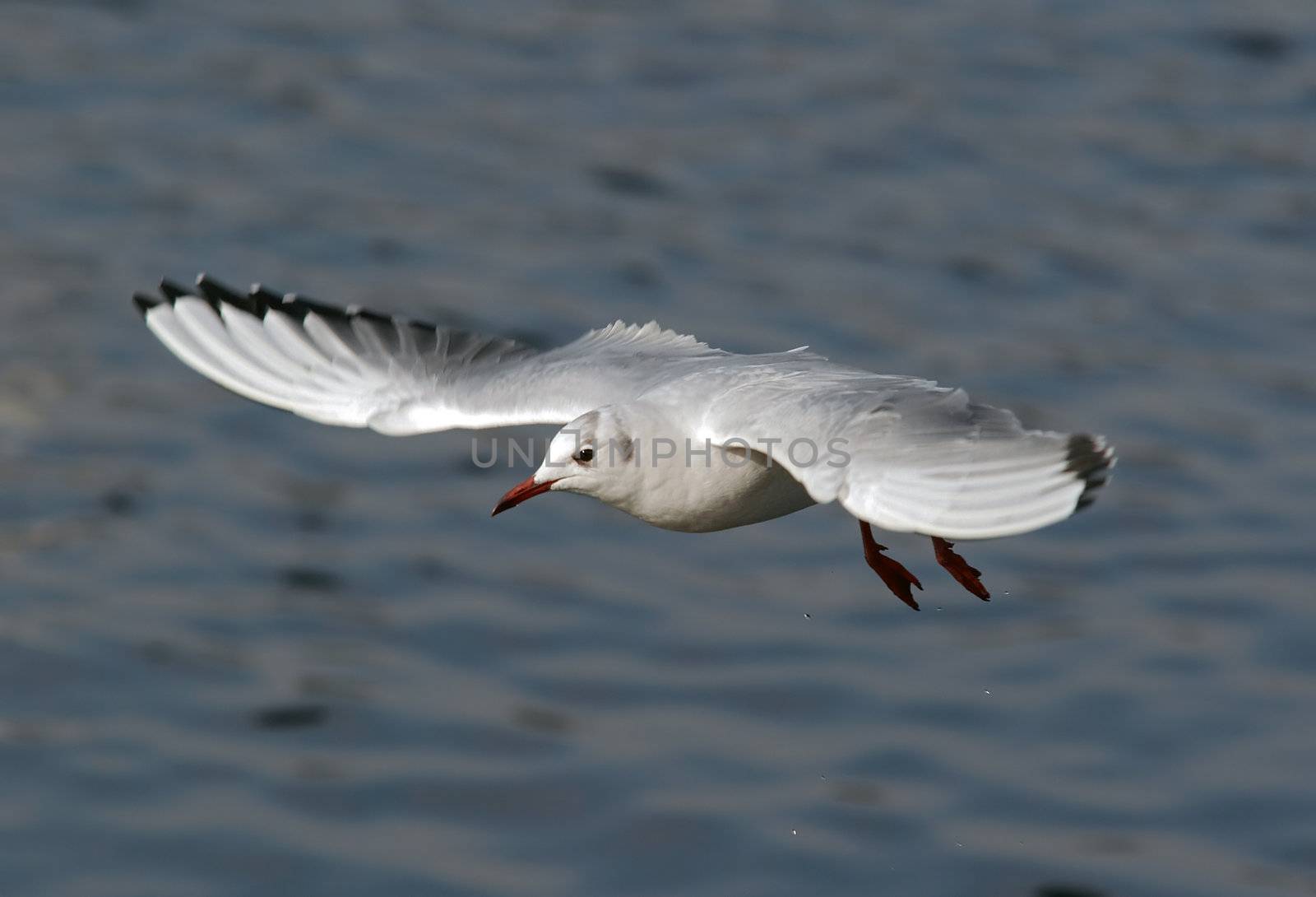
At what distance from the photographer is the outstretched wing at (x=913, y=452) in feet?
19.1

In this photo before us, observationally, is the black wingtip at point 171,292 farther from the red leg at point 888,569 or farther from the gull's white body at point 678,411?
the red leg at point 888,569

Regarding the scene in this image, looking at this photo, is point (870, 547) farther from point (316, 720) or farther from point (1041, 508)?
point (316, 720)

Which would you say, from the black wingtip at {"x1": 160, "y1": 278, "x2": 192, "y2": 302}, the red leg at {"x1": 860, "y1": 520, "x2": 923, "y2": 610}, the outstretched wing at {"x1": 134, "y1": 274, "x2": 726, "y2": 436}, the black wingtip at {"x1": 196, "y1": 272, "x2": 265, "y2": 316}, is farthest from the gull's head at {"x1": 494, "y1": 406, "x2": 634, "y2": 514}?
the black wingtip at {"x1": 160, "y1": 278, "x2": 192, "y2": 302}

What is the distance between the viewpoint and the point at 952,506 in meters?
5.96

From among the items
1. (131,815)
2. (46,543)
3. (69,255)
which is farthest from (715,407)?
(69,255)

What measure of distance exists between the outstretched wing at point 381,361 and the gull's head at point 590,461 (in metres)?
0.40

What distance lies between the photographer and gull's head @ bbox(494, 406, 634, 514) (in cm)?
742

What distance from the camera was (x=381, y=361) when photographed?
340 inches

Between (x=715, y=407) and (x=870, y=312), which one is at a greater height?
(x=715, y=407)

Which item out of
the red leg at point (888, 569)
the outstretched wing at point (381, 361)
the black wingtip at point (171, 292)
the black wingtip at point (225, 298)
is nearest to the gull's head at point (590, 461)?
the outstretched wing at point (381, 361)

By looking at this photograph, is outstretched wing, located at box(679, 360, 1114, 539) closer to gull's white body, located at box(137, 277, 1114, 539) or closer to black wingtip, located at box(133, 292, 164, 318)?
gull's white body, located at box(137, 277, 1114, 539)

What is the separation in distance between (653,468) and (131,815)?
8.12m

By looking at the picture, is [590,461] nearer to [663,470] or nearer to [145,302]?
[663,470]

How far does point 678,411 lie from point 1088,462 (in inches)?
79.1
